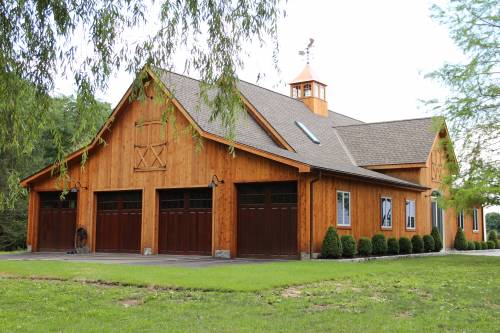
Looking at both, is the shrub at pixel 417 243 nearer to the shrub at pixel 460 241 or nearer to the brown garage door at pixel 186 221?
the shrub at pixel 460 241

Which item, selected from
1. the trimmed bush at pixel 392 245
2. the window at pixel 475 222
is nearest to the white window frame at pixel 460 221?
the window at pixel 475 222

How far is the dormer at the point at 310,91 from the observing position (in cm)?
3158

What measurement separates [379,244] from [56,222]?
12647mm

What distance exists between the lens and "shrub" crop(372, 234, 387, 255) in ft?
71.2

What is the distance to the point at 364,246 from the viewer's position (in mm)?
20828

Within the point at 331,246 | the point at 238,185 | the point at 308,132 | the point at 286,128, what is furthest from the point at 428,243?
the point at 238,185

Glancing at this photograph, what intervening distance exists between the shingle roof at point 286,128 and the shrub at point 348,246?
2.12 meters

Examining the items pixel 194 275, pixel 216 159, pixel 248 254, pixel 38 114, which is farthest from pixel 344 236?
pixel 38 114

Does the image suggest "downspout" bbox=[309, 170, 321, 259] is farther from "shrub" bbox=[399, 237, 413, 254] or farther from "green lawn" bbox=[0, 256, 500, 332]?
"shrub" bbox=[399, 237, 413, 254]

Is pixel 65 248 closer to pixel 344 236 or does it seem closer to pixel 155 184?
pixel 155 184

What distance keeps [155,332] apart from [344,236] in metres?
13.3

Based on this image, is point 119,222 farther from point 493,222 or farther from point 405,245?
point 493,222

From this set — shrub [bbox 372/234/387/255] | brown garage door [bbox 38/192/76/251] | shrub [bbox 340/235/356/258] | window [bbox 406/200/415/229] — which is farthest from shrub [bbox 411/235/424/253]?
brown garage door [bbox 38/192/76/251]

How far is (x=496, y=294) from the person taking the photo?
1078 cm
